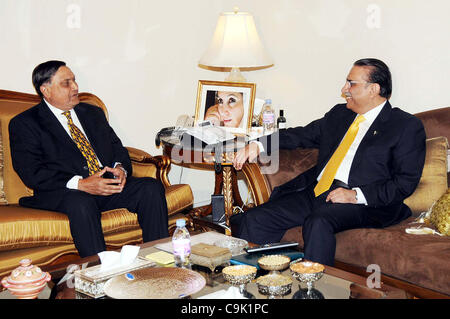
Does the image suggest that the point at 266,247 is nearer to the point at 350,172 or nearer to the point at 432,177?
the point at 350,172

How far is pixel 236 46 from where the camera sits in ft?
11.9

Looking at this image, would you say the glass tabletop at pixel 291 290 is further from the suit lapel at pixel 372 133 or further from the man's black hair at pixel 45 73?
the man's black hair at pixel 45 73

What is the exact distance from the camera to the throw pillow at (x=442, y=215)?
8.33 feet

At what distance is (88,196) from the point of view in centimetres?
302

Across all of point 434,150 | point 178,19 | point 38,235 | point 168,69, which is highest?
point 178,19

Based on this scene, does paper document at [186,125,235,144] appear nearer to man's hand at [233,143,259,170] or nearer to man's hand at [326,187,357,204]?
man's hand at [233,143,259,170]

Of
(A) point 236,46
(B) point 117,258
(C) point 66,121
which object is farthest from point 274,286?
(A) point 236,46

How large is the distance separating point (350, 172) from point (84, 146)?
152 centimetres

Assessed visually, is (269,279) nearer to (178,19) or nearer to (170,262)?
(170,262)

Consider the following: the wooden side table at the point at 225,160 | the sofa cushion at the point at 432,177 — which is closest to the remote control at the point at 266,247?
the wooden side table at the point at 225,160

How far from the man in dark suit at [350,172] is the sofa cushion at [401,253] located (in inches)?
2.7

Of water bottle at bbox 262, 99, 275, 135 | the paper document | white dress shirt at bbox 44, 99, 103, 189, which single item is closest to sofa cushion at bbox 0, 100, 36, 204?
white dress shirt at bbox 44, 99, 103, 189
